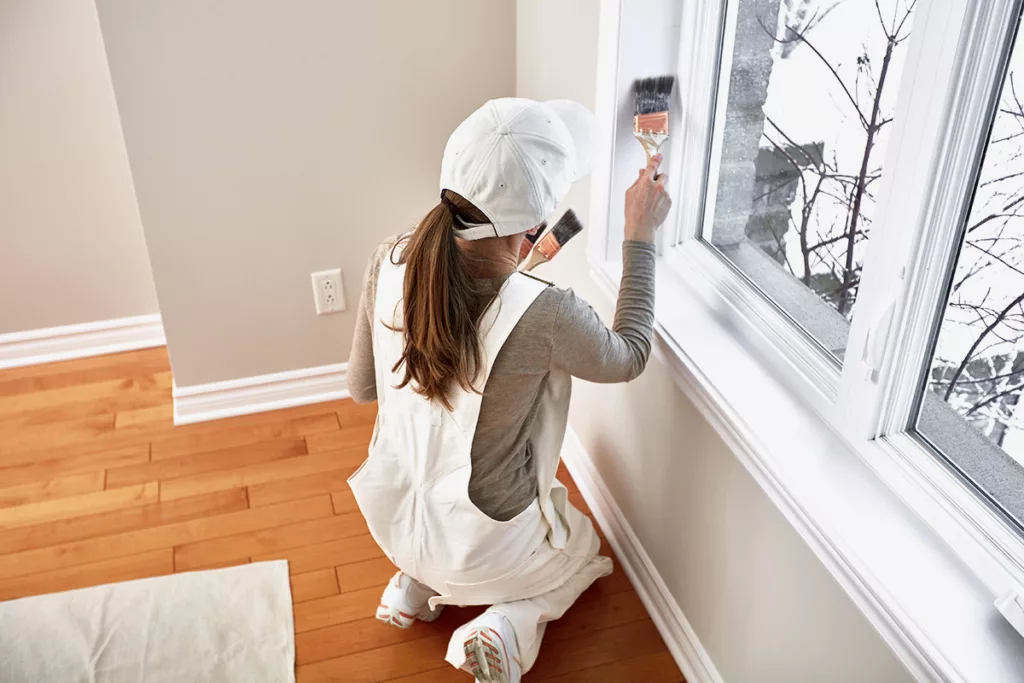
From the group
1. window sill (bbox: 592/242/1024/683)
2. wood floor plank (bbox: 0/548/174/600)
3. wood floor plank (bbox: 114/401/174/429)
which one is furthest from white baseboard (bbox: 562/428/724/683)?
wood floor plank (bbox: 114/401/174/429)

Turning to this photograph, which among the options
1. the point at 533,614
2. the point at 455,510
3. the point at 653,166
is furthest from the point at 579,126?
the point at 533,614

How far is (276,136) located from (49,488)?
3.61 ft

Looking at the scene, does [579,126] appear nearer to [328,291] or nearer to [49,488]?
[328,291]

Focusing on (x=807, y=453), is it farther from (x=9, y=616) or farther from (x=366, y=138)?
(x=9, y=616)

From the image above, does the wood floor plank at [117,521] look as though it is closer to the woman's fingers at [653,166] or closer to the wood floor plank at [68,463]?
the wood floor plank at [68,463]

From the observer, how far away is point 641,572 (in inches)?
76.6

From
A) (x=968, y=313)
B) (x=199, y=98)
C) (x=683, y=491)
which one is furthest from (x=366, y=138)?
(x=968, y=313)

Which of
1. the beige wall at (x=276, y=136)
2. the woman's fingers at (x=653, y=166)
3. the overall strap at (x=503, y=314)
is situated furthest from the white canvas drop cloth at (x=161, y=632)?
the woman's fingers at (x=653, y=166)

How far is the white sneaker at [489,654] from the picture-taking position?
64.3 inches

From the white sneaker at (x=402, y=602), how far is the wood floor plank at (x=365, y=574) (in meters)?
0.12

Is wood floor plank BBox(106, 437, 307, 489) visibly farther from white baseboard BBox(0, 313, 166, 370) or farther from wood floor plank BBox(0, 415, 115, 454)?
white baseboard BBox(0, 313, 166, 370)

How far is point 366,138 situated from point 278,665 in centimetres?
132

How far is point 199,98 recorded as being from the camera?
7.00 ft

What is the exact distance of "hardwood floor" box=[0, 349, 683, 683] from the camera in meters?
1.83
